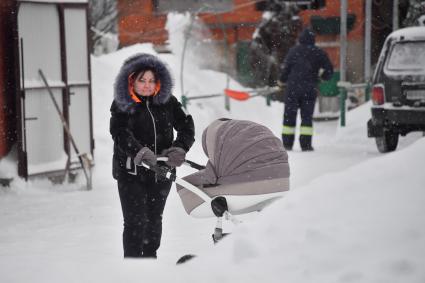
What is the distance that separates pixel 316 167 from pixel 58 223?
4279mm

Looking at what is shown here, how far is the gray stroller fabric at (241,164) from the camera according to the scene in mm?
4758

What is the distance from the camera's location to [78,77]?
1088 centimetres

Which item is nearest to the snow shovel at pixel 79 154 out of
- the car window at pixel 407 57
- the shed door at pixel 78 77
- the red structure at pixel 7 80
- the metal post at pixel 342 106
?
the red structure at pixel 7 80

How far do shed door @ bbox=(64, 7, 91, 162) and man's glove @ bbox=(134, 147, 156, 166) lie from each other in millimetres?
5816

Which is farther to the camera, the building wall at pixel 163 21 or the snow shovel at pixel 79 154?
the building wall at pixel 163 21

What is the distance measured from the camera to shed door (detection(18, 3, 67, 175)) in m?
9.92

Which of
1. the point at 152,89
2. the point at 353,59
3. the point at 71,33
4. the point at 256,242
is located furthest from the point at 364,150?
the point at 353,59

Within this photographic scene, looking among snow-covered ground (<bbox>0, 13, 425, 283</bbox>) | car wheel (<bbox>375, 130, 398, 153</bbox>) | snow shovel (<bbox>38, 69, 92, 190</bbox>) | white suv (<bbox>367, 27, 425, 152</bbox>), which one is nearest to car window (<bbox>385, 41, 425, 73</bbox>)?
white suv (<bbox>367, 27, 425, 152</bbox>)

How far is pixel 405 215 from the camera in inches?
140

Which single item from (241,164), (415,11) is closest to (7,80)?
(241,164)

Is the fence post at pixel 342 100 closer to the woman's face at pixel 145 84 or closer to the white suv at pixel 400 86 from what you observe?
the white suv at pixel 400 86

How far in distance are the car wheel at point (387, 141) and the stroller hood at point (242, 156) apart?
7.96 meters

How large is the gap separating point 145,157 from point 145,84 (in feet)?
2.15

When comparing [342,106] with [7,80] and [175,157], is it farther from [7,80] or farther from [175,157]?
[175,157]
